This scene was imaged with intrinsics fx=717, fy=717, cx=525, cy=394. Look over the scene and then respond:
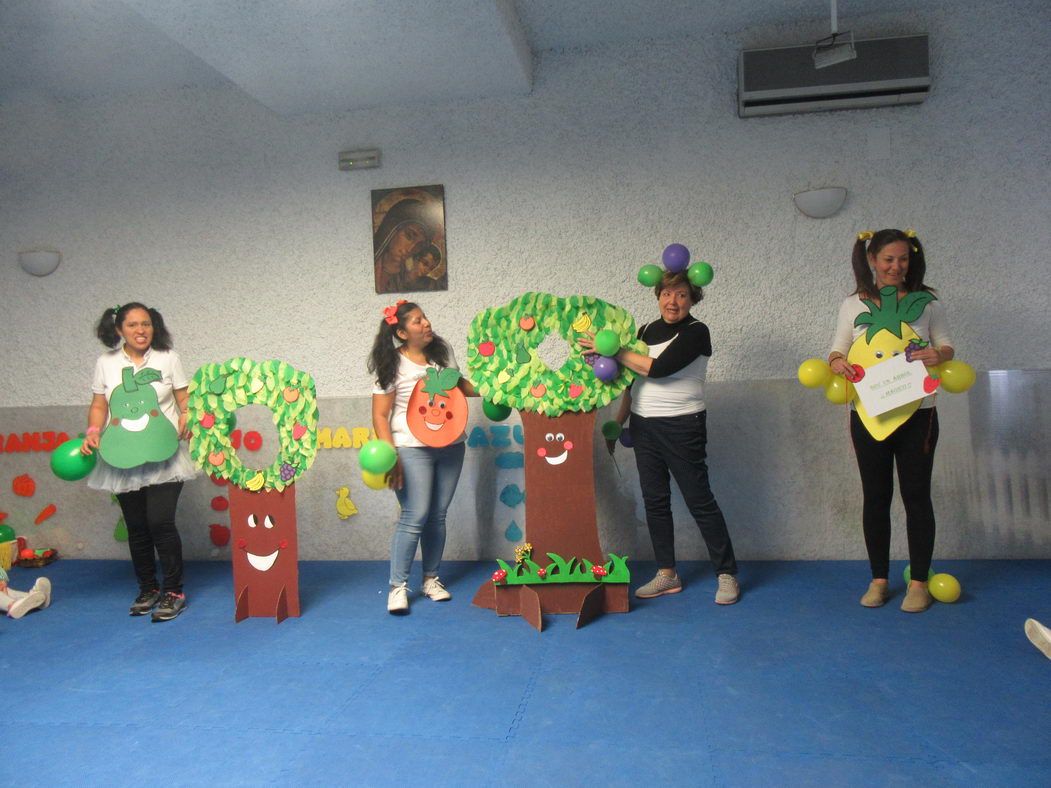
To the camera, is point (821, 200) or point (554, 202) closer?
point (821, 200)

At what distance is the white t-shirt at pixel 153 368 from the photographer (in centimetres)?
307

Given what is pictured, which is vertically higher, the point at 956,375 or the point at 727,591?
the point at 956,375

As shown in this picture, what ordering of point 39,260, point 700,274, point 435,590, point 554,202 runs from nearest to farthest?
point 700,274
point 435,590
point 554,202
point 39,260

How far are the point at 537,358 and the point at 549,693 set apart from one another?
1279 millimetres

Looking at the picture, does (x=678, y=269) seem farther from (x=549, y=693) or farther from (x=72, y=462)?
(x=72, y=462)

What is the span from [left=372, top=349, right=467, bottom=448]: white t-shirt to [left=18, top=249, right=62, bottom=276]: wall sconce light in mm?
2361

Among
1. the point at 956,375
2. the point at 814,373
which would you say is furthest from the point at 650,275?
the point at 956,375

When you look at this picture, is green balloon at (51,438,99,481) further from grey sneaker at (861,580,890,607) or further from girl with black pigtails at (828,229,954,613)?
grey sneaker at (861,580,890,607)

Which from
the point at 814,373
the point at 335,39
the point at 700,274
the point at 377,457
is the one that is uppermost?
the point at 335,39

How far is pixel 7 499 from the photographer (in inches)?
161

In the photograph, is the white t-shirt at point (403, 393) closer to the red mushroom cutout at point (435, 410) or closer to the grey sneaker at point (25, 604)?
the red mushroom cutout at point (435, 410)

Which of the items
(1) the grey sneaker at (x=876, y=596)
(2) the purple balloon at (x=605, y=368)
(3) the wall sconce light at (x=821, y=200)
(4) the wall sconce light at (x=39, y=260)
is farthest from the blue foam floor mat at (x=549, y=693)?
(4) the wall sconce light at (x=39, y=260)

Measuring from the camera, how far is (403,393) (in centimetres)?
297

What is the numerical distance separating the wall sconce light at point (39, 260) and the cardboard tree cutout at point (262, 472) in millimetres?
1741
